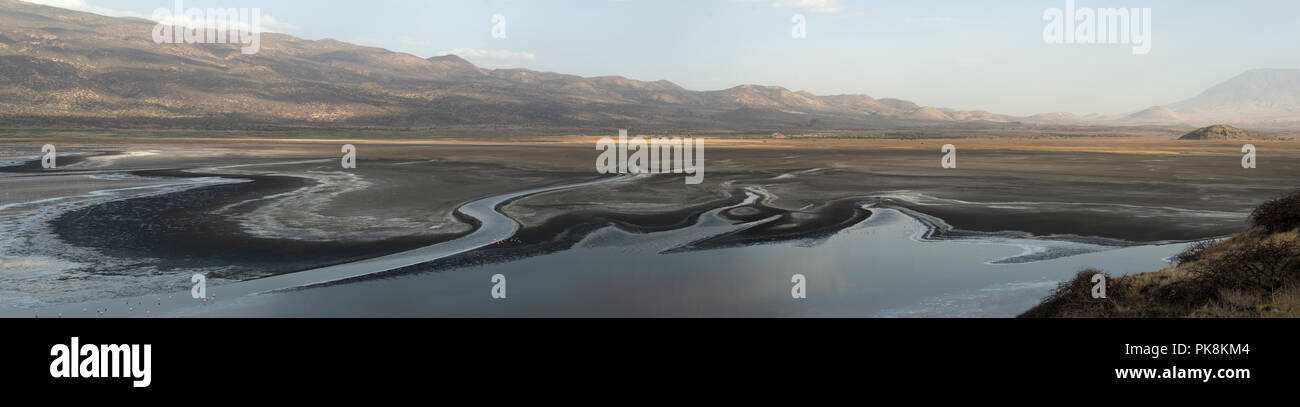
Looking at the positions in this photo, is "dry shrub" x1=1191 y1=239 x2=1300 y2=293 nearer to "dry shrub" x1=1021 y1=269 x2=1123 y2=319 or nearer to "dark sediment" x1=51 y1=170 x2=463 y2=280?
"dry shrub" x1=1021 y1=269 x2=1123 y2=319

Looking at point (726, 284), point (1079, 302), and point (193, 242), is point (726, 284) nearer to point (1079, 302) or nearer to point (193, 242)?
point (1079, 302)

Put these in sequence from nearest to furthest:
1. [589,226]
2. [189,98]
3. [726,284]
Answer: [726,284] < [589,226] < [189,98]

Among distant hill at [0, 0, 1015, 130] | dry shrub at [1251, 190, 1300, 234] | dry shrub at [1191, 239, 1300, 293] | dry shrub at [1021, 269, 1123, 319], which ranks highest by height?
distant hill at [0, 0, 1015, 130]

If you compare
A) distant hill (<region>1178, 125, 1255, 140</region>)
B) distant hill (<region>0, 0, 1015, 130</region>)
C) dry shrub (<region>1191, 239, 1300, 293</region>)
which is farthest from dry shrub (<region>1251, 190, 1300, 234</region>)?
distant hill (<region>0, 0, 1015, 130</region>)

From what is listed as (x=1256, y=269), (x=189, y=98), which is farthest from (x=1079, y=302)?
(x=189, y=98)

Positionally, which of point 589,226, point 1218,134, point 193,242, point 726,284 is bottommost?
Answer: point 726,284

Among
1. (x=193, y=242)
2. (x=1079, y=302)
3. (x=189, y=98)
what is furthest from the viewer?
(x=189, y=98)
